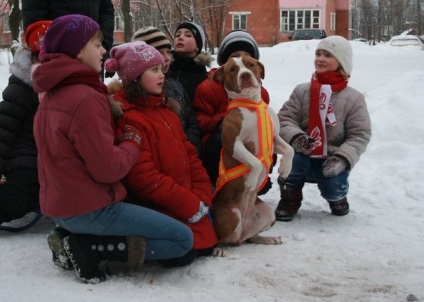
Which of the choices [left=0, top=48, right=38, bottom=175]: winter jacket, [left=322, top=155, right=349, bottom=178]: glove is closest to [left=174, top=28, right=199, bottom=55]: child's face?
[left=0, top=48, right=38, bottom=175]: winter jacket

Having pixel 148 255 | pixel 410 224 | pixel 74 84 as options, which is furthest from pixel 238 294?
pixel 410 224

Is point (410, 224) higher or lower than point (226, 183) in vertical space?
lower

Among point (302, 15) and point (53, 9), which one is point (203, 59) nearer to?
point (53, 9)

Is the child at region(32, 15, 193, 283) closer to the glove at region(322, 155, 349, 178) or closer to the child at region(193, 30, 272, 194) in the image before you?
the child at region(193, 30, 272, 194)

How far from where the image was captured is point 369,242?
410 centimetres

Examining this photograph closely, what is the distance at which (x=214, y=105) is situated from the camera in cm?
450

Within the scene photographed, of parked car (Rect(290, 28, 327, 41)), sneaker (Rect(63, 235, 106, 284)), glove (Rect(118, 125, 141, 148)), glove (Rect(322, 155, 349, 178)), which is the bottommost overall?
sneaker (Rect(63, 235, 106, 284))

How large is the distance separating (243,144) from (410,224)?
1.69 m

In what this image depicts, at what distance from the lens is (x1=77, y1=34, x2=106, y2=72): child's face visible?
318 cm

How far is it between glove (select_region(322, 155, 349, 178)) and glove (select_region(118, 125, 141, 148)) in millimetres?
1790

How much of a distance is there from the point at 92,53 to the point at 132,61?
396mm

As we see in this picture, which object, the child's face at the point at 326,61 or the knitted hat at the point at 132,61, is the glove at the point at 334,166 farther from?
the knitted hat at the point at 132,61

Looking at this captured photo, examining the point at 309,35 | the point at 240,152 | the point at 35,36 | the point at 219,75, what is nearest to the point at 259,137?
the point at 240,152

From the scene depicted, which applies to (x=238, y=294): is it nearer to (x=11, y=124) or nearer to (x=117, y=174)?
(x=117, y=174)
